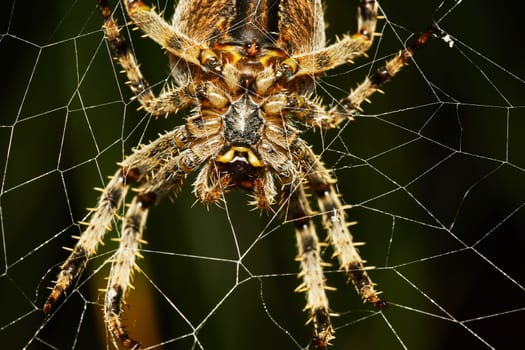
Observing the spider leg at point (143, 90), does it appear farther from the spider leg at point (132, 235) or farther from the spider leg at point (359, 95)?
the spider leg at point (359, 95)

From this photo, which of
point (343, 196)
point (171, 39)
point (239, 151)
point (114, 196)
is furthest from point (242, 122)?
point (343, 196)

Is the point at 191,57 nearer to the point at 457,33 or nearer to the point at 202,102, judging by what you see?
the point at 202,102

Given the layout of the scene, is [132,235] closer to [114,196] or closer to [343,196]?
[114,196]

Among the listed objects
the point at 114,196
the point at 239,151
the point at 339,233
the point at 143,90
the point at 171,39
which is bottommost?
the point at 339,233

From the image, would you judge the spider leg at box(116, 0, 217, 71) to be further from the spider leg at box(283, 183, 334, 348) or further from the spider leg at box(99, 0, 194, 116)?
the spider leg at box(283, 183, 334, 348)

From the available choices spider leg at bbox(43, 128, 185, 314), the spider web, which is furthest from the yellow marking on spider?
the spider web

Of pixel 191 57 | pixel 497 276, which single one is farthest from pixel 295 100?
pixel 497 276
